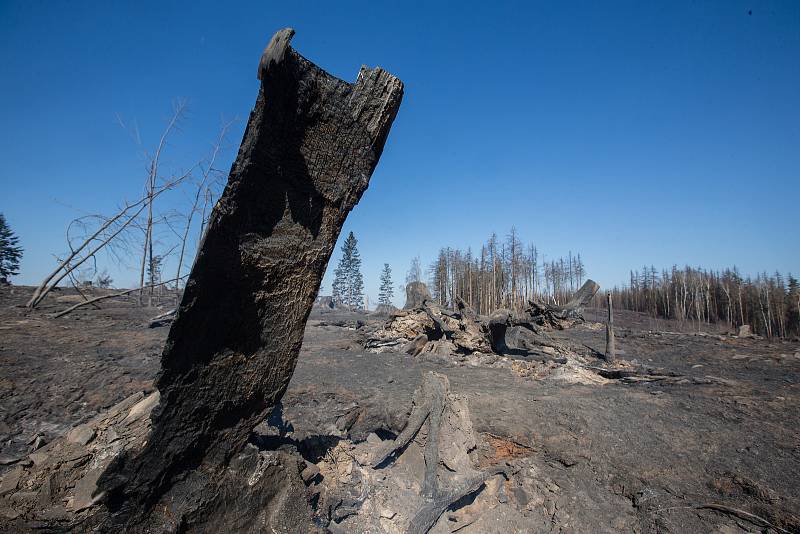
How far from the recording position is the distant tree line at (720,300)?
808 inches

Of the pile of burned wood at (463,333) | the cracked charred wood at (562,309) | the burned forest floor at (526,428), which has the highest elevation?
the cracked charred wood at (562,309)

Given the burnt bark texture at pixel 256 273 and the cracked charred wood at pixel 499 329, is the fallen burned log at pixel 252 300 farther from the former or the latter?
the cracked charred wood at pixel 499 329

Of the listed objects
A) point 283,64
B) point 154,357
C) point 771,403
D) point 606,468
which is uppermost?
point 283,64

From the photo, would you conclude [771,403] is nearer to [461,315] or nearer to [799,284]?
[461,315]

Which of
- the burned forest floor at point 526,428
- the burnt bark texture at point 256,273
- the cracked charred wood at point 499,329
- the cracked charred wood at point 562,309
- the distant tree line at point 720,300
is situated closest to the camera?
the burnt bark texture at point 256,273

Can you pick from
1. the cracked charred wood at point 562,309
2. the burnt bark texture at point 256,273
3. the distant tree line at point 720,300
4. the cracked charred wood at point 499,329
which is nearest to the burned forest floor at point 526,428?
the burnt bark texture at point 256,273

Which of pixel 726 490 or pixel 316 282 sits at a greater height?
pixel 316 282

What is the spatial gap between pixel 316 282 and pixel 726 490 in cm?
491

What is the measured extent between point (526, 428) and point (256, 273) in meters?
4.71

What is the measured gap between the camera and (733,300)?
81.8 feet

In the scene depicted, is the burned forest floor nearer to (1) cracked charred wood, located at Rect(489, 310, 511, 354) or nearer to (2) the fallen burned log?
(2) the fallen burned log

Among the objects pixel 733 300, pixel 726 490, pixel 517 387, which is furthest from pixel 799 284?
pixel 726 490

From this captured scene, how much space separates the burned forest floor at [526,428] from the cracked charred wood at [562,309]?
411cm

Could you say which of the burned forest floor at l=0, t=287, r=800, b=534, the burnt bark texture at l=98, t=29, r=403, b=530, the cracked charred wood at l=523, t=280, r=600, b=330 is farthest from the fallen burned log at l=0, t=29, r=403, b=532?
the cracked charred wood at l=523, t=280, r=600, b=330
